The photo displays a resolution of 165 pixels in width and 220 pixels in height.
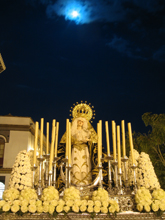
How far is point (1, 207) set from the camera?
3488 millimetres

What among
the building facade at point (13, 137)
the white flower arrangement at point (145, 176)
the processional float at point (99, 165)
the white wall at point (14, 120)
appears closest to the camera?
the processional float at point (99, 165)

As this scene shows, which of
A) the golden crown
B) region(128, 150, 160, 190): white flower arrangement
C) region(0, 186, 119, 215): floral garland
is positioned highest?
the golden crown

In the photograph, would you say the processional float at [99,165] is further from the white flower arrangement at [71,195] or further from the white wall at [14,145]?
the white wall at [14,145]

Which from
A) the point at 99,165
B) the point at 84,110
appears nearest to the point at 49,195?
the point at 99,165

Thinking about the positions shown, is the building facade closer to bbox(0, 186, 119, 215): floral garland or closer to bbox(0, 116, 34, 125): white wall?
bbox(0, 116, 34, 125): white wall

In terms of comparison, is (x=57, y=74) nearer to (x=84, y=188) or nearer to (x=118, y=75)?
(x=118, y=75)

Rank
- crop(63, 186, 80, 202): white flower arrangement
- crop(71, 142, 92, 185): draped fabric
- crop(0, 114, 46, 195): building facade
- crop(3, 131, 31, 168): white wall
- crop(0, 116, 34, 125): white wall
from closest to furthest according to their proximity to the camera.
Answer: crop(63, 186, 80, 202): white flower arrangement
crop(71, 142, 92, 185): draped fabric
crop(3, 131, 31, 168): white wall
crop(0, 114, 46, 195): building facade
crop(0, 116, 34, 125): white wall

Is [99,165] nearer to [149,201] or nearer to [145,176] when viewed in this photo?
[149,201]

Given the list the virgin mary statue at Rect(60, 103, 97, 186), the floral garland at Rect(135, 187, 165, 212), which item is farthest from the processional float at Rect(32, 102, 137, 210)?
the virgin mary statue at Rect(60, 103, 97, 186)

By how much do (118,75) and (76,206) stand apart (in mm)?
27447

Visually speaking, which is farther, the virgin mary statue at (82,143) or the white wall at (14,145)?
the white wall at (14,145)

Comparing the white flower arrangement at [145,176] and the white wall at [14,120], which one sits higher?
the white wall at [14,120]

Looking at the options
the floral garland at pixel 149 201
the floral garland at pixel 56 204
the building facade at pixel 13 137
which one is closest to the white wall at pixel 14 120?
the building facade at pixel 13 137

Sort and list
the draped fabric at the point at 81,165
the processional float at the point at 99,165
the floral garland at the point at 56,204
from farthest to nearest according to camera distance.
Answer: the draped fabric at the point at 81,165 → the processional float at the point at 99,165 → the floral garland at the point at 56,204
